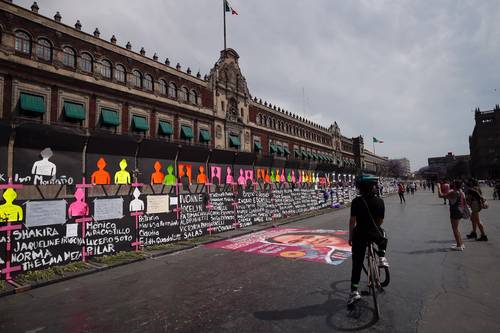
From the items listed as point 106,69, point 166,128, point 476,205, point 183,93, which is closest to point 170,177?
point 476,205

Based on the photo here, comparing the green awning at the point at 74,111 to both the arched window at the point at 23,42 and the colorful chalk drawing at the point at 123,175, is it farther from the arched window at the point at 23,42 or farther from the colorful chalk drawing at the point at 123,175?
the colorful chalk drawing at the point at 123,175

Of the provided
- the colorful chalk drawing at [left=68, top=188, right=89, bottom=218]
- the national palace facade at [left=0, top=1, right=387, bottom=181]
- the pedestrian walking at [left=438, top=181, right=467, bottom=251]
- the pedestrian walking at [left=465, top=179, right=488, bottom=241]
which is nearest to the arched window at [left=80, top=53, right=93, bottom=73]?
the national palace facade at [left=0, top=1, right=387, bottom=181]

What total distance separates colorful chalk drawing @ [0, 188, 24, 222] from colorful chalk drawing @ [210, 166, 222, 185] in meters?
6.39

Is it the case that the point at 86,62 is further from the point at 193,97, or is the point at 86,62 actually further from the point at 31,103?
the point at 193,97

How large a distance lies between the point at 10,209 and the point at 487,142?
126620 millimetres

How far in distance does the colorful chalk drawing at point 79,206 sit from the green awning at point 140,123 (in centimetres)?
2378

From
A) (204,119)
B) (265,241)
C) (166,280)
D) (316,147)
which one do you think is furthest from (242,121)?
(166,280)

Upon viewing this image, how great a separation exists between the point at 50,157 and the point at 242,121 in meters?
38.9

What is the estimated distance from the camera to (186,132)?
114ft

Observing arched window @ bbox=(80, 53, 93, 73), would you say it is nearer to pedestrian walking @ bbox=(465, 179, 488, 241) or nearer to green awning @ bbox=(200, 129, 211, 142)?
green awning @ bbox=(200, 129, 211, 142)

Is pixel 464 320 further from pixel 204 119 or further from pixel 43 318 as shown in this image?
pixel 204 119

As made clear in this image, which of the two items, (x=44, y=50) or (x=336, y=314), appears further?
(x=44, y=50)

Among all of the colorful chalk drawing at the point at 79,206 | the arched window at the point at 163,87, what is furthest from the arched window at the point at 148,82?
the colorful chalk drawing at the point at 79,206

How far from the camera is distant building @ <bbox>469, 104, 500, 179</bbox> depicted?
9443 centimetres
